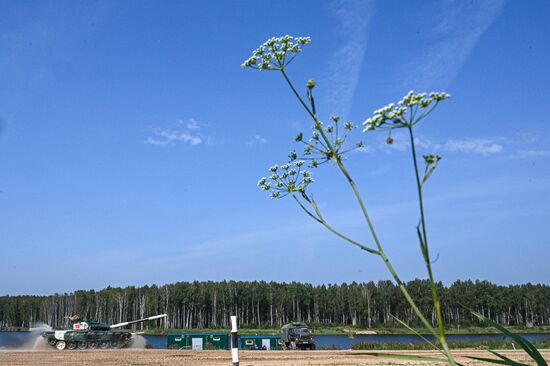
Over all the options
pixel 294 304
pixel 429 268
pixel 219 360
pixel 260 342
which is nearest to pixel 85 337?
pixel 260 342

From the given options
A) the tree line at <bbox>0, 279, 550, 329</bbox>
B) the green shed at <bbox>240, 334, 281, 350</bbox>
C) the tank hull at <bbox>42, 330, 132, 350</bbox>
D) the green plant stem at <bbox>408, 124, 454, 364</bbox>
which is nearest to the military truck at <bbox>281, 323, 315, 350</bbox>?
the green shed at <bbox>240, 334, 281, 350</bbox>

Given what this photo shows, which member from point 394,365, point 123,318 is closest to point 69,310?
point 123,318

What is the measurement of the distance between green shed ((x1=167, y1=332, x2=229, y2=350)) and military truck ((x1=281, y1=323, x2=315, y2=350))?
4.15 meters

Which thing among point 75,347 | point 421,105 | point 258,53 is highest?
point 258,53

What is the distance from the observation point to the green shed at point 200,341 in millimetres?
36375

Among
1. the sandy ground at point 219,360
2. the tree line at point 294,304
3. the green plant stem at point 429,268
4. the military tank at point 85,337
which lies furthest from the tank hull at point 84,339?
the tree line at point 294,304

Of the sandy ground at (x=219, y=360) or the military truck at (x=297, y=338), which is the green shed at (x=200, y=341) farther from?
the sandy ground at (x=219, y=360)

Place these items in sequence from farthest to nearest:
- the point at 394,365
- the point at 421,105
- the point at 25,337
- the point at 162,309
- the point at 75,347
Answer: the point at 162,309 → the point at 25,337 → the point at 75,347 → the point at 394,365 → the point at 421,105

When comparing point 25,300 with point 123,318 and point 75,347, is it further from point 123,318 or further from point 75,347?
point 75,347

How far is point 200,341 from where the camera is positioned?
120 feet

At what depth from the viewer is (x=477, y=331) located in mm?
A: 106188

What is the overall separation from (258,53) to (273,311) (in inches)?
5372

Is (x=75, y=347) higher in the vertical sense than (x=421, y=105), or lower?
lower

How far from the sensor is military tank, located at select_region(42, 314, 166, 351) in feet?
119
